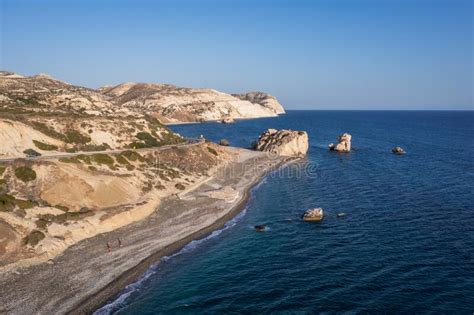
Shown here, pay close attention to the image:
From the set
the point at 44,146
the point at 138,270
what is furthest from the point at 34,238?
the point at 44,146

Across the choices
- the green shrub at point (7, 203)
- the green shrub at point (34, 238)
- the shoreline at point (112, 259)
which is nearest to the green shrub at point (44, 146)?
the green shrub at point (7, 203)

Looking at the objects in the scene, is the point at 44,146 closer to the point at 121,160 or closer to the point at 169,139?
the point at 121,160

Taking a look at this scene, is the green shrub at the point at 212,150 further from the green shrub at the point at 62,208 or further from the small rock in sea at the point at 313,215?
the green shrub at the point at 62,208

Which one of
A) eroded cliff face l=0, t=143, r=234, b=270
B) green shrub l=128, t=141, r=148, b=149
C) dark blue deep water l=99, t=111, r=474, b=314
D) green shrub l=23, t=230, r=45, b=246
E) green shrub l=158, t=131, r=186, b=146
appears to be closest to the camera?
dark blue deep water l=99, t=111, r=474, b=314

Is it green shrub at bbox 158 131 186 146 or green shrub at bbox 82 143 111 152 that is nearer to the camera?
green shrub at bbox 82 143 111 152

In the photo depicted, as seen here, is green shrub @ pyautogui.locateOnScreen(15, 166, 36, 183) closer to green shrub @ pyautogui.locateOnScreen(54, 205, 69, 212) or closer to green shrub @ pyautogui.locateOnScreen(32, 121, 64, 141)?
green shrub @ pyautogui.locateOnScreen(54, 205, 69, 212)

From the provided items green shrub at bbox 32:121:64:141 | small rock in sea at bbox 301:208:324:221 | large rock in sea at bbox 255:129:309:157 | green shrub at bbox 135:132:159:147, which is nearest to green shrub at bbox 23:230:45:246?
small rock in sea at bbox 301:208:324:221

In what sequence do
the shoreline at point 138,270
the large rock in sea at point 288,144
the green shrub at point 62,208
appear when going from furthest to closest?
the large rock in sea at point 288,144 → the green shrub at point 62,208 → the shoreline at point 138,270

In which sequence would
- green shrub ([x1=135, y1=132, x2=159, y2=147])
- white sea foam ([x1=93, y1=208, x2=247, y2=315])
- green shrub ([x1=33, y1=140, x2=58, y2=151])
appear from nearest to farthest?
white sea foam ([x1=93, y1=208, x2=247, y2=315]) < green shrub ([x1=33, y1=140, x2=58, y2=151]) < green shrub ([x1=135, y1=132, x2=159, y2=147])
